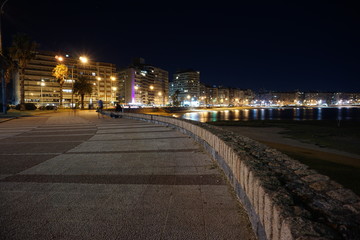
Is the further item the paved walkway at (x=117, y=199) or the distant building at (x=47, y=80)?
the distant building at (x=47, y=80)

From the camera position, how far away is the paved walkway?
2.67 meters

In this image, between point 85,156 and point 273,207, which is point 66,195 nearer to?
point 85,156

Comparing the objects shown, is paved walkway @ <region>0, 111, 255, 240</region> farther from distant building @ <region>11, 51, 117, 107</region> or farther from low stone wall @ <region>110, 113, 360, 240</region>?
distant building @ <region>11, 51, 117, 107</region>

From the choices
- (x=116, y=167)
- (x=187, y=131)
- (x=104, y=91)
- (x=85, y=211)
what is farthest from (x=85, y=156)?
(x=104, y=91)

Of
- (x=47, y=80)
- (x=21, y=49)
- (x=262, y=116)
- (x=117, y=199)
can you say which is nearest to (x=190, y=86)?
(x=47, y=80)

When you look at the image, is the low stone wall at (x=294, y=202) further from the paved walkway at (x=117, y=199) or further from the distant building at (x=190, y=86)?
the distant building at (x=190, y=86)

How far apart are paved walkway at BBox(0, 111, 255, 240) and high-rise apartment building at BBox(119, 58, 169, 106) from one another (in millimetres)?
141518

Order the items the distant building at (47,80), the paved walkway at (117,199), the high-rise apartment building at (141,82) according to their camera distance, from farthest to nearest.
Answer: the high-rise apartment building at (141,82) < the distant building at (47,80) < the paved walkway at (117,199)

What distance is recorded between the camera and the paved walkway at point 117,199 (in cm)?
267

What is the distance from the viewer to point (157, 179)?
4.53 metres

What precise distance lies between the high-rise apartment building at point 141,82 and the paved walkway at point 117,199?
464 ft

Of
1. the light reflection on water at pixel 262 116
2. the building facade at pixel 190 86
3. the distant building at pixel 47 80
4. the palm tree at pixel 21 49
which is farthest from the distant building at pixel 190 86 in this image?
the palm tree at pixel 21 49

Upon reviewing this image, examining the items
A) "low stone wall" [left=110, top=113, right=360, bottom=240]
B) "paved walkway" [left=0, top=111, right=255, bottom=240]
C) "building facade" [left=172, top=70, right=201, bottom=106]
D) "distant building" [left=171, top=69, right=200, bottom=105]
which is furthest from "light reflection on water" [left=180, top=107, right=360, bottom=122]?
"distant building" [left=171, top=69, right=200, bottom=105]

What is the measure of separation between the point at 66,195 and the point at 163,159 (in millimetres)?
2883
